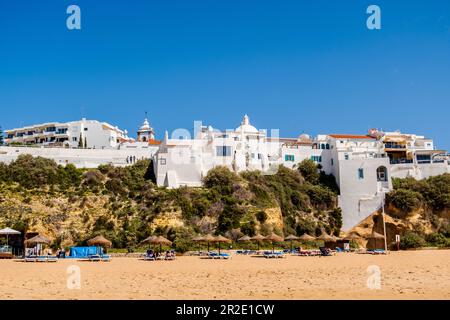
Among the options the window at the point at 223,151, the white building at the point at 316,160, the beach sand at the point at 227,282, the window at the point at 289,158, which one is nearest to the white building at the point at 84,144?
the white building at the point at 316,160

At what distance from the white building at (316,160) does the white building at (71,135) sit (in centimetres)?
1797

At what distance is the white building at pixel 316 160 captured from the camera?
170 feet

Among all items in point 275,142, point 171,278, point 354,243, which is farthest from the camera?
point 275,142

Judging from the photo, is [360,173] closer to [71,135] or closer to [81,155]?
[81,155]

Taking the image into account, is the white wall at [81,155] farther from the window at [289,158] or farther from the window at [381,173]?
the window at [381,173]

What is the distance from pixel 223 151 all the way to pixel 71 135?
28.5 meters

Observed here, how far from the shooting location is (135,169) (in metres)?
53.7

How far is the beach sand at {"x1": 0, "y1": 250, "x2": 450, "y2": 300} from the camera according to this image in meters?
15.7

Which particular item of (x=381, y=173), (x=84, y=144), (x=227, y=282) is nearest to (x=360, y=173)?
(x=381, y=173)

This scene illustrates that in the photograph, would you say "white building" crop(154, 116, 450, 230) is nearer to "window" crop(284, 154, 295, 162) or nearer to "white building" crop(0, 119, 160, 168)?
"window" crop(284, 154, 295, 162)

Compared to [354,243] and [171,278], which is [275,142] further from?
[171,278]

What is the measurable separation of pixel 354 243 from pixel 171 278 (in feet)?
93.2
